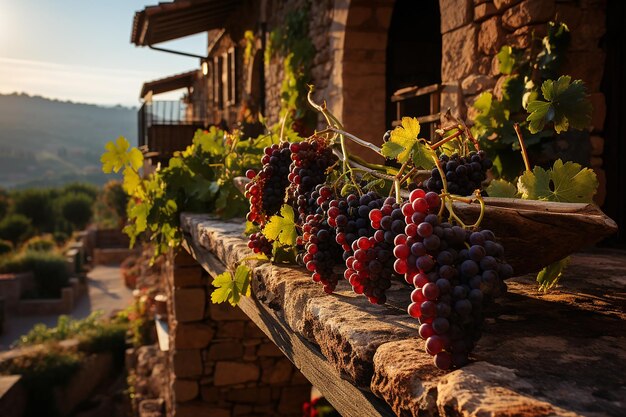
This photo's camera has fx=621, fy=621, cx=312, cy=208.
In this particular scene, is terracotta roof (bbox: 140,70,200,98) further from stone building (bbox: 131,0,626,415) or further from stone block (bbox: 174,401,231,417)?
stone block (bbox: 174,401,231,417)

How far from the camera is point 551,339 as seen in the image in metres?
1.08

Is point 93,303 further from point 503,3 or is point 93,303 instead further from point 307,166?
point 307,166

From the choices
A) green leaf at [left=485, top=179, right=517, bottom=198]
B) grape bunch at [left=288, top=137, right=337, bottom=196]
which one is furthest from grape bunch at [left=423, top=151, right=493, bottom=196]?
grape bunch at [left=288, top=137, right=337, bottom=196]

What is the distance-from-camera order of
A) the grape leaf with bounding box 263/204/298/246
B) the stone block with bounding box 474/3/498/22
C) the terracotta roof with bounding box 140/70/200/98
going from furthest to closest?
the terracotta roof with bounding box 140/70/200/98, the stone block with bounding box 474/3/498/22, the grape leaf with bounding box 263/204/298/246

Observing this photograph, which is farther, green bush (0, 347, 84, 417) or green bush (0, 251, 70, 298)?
green bush (0, 251, 70, 298)

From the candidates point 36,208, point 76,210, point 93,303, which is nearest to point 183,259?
point 93,303

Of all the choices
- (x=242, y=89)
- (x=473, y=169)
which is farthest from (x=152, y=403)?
(x=473, y=169)

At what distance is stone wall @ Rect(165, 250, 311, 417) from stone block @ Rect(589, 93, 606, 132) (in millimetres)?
Answer: 2706

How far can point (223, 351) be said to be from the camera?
454 centimetres

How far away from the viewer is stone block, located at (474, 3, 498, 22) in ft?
9.77

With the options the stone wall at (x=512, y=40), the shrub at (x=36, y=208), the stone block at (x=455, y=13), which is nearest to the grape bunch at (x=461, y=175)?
the stone wall at (x=512, y=40)

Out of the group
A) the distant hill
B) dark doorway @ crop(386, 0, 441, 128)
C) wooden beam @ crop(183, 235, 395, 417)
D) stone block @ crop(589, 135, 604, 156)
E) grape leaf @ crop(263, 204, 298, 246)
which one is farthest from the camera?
the distant hill

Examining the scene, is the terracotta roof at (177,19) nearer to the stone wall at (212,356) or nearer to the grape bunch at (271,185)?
the stone wall at (212,356)

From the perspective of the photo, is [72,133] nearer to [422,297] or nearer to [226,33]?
[226,33]
